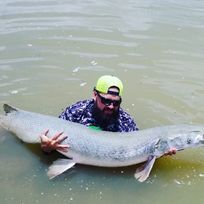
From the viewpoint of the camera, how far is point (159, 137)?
18.0ft

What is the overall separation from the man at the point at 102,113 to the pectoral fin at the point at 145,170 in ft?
2.05

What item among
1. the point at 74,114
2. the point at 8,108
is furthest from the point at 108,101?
the point at 8,108

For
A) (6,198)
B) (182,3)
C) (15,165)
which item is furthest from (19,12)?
(6,198)

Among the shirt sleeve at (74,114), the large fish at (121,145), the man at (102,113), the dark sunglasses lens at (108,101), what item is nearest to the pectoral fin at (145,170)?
the large fish at (121,145)

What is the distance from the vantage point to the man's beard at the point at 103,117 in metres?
5.71

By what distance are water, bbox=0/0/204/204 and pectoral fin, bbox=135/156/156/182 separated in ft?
0.35

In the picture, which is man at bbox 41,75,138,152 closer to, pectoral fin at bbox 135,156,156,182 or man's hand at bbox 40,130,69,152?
man's hand at bbox 40,130,69,152

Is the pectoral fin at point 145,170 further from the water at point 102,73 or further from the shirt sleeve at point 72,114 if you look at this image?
the shirt sleeve at point 72,114

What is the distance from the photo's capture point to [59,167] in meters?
5.44

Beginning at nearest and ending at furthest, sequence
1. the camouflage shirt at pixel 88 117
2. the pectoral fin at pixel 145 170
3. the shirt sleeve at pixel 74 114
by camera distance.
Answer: the pectoral fin at pixel 145 170, the camouflage shirt at pixel 88 117, the shirt sleeve at pixel 74 114

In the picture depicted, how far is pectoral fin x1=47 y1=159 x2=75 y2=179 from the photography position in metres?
5.41

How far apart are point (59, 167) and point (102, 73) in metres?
2.94

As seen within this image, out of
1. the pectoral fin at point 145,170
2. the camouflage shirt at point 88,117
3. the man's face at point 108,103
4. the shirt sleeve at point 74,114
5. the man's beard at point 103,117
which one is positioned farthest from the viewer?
the shirt sleeve at point 74,114

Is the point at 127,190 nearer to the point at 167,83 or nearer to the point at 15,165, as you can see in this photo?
the point at 15,165
